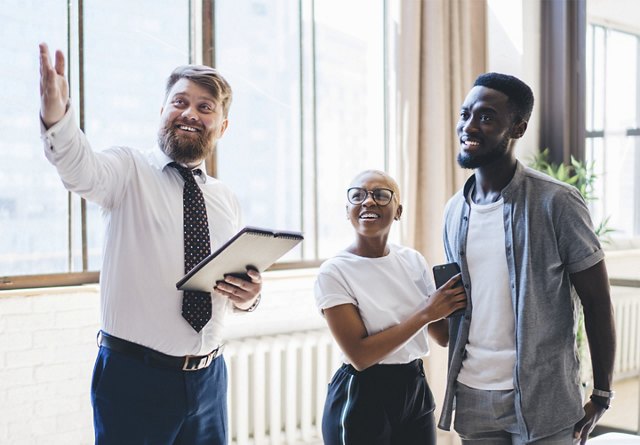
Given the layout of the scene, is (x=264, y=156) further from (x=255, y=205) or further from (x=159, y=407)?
(x=159, y=407)

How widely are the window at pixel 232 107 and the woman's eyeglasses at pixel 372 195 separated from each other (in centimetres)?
131

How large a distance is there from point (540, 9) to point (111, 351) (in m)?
3.14

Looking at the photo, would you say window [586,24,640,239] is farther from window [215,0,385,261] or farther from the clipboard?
the clipboard

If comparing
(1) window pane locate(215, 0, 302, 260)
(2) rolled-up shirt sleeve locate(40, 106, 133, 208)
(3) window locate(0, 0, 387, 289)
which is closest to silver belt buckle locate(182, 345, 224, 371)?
(2) rolled-up shirt sleeve locate(40, 106, 133, 208)

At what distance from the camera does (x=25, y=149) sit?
92.4 inches

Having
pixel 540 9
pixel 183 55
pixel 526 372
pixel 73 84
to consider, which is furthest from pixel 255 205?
pixel 540 9

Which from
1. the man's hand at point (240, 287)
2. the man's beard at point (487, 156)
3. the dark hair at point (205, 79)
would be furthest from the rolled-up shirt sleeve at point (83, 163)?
the man's beard at point (487, 156)

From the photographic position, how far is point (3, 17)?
230cm

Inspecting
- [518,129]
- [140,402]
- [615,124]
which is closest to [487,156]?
[518,129]

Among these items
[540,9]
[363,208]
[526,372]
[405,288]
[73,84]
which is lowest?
[526,372]

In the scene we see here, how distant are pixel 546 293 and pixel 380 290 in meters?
0.40

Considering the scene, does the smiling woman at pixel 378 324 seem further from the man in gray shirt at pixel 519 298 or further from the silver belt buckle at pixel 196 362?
the silver belt buckle at pixel 196 362

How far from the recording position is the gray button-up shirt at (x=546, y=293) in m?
1.36

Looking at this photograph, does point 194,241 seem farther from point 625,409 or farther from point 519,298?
point 625,409
